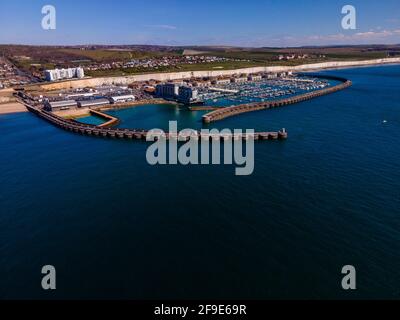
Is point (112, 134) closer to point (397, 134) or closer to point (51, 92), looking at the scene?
point (397, 134)

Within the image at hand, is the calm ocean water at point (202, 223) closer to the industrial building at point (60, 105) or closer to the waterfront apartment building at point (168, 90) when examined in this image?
the industrial building at point (60, 105)

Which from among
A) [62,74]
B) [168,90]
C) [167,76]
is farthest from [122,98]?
[62,74]

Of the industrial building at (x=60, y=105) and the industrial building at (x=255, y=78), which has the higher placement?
the industrial building at (x=255, y=78)

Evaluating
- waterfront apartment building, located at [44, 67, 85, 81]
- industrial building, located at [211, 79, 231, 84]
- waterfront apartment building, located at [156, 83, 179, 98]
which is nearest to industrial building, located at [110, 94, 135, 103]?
waterfront apartment building, located at [156, 83, 179, 98]

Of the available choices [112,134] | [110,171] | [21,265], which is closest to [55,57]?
[112,134]

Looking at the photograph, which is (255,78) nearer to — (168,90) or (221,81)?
(221,81)

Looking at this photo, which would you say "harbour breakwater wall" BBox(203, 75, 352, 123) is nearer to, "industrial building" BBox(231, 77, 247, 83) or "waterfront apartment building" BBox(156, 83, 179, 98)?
"waterfront apartment building" BBox(156, 83, 179, 98)

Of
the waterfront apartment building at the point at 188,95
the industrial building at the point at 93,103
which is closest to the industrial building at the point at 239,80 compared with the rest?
the waterfront apartment building at the point at 188,95
